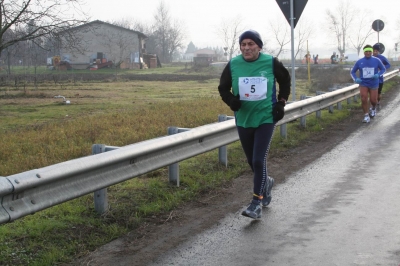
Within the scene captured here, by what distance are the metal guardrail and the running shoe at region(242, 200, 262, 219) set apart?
1.12 meters

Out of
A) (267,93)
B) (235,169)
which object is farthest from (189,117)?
(267,93)

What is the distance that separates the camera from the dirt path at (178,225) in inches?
190

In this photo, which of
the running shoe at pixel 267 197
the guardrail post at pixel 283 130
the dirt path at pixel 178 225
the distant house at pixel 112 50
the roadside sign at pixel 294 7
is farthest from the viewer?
the distant house at pixel 112 50

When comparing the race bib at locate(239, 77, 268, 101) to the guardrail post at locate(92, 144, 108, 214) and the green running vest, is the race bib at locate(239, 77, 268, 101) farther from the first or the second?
the guardrail post at locate(92, 144, 108, 214)

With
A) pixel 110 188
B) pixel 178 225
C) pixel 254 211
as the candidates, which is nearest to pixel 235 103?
pixel 254 211

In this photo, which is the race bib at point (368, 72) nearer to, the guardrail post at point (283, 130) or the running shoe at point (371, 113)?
the running shoe at point (371, 113)

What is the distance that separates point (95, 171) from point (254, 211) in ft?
5.19

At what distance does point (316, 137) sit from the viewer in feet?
39.2

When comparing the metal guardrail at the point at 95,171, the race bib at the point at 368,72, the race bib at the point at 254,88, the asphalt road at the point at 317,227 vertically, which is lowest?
the asphalt road at the point at 317,227

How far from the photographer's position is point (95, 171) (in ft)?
17.7

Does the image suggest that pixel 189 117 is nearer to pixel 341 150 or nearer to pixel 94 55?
pixel 341 150

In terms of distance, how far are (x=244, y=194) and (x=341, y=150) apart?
3.80m

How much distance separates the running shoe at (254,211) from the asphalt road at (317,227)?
0.06 metres

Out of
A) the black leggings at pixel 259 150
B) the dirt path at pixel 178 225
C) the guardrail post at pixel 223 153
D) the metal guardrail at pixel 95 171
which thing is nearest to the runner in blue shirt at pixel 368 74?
the dirt path at pixel 178 225
